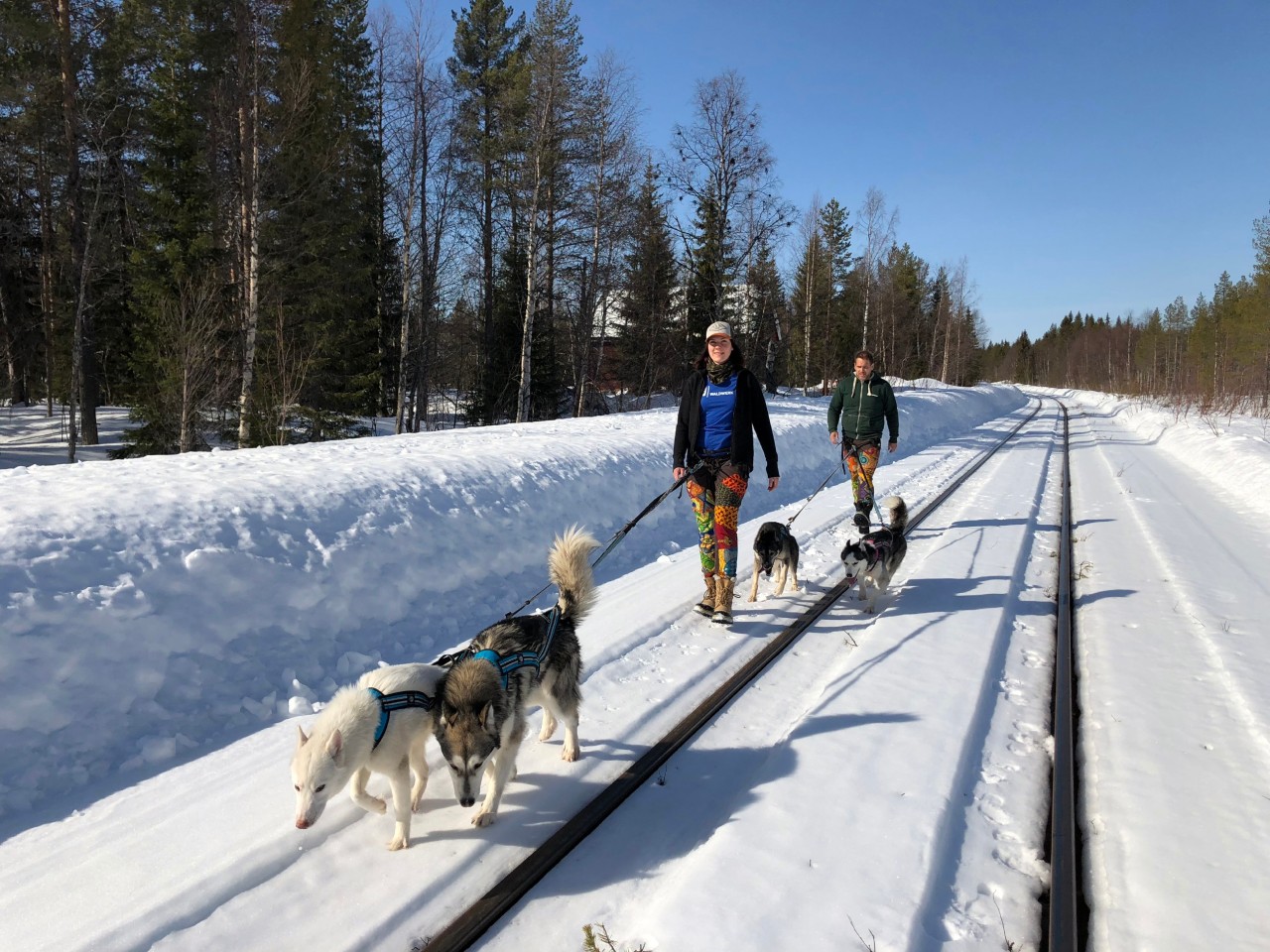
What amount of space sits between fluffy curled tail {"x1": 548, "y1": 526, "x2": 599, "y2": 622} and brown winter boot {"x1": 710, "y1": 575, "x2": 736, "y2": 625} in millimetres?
1898

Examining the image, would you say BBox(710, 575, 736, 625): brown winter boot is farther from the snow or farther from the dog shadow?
the dog shadow

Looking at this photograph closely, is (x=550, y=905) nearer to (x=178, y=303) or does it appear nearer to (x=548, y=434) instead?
(x=548, y=434)

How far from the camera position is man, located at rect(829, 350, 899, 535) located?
313 inches

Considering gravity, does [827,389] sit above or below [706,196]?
below

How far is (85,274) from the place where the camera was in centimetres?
1549

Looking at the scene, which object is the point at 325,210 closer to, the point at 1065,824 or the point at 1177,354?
the point at 1065,824

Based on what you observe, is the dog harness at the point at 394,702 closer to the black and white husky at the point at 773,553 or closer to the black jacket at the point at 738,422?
the black jacket at the point at 738,422

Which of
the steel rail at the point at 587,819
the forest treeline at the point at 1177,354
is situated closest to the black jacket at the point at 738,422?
the steel rail at the point at 587,819

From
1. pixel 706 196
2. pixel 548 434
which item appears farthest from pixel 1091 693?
pixel 706 196

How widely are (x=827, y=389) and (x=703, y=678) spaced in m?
38.3

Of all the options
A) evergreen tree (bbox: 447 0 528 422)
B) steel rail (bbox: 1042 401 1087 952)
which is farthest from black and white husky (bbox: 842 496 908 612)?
evergreen tree (bbox: 447 0 528 422)

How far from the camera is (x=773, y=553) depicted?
591cm

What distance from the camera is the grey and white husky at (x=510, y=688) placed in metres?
2.64

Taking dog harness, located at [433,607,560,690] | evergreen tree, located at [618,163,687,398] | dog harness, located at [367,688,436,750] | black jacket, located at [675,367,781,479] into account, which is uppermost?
evergreen tree, located at [618,163,687,398]
